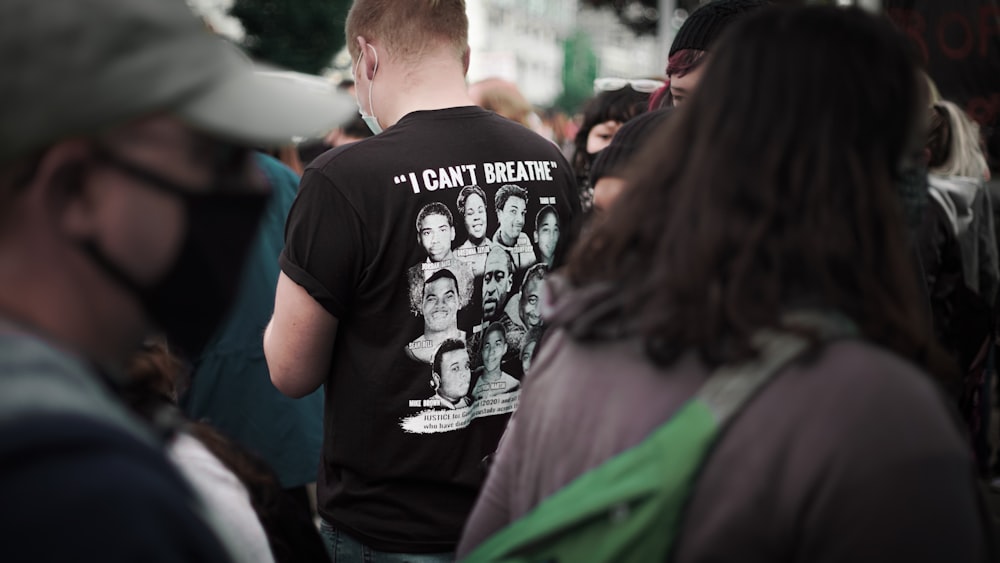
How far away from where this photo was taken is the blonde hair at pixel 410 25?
2.68 metres

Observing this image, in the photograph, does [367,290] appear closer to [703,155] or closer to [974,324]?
[703,155]

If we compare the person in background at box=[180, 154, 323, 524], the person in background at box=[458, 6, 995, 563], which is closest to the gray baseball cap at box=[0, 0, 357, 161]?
the person in background at box=[458, 6, 995, 563]

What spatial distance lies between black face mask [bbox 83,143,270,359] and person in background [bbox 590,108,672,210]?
4.15 ft

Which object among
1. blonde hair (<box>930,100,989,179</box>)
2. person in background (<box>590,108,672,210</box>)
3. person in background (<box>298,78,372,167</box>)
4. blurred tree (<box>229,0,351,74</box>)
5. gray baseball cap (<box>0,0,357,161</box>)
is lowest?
blurred tree (<box>229,0,351,74</box>)

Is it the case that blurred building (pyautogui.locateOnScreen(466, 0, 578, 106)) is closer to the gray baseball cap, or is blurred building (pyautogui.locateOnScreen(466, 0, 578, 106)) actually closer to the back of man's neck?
the back of man's neck

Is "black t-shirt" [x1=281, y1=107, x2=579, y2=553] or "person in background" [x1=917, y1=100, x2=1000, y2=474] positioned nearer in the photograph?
"black t-shirt" [x1=281, y1=107, x2=579, y2=553]

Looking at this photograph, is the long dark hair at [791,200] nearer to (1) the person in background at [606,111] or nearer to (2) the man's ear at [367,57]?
(2) the man's ear at [367,57]

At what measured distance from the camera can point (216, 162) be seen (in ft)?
3.86

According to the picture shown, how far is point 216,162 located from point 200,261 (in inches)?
4.6

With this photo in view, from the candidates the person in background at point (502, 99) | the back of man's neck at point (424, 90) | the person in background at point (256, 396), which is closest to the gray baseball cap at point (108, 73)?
the back of man's neck at point (424, 90)

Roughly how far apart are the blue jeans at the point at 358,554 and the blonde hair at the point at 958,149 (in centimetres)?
327

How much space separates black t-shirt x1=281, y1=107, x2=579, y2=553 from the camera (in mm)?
2484

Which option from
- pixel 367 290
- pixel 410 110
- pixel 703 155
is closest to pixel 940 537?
pixel 703 155

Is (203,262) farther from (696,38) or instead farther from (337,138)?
(337,138)
